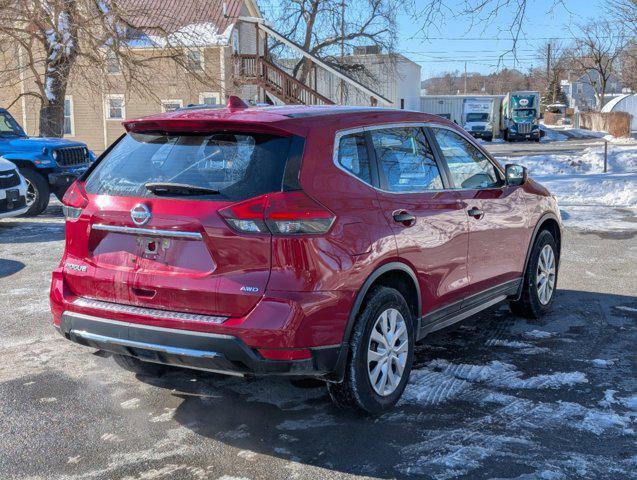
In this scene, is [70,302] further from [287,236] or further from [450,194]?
[450,194]

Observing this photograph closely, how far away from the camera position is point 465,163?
5.52 m

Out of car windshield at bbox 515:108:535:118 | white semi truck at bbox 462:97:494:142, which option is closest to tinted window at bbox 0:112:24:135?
car windshield at bbox 515:108:535:118

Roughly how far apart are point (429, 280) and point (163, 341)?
1780 mm

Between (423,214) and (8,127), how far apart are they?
37.6 ft

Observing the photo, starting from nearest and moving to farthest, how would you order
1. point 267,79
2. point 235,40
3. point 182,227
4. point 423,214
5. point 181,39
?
point 182,227 → point 423,214 → point 181,39 → point 267,79 → point 235,40

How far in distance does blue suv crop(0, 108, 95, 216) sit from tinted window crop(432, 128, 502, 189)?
9.48 m

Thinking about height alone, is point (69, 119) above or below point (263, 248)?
above

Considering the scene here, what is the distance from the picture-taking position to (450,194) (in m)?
5.01

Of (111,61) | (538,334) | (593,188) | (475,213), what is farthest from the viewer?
(111,61)

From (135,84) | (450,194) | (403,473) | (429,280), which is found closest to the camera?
(403,473)

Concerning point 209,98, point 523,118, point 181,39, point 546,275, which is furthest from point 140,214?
point 523,118

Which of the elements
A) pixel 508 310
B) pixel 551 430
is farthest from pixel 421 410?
pixel 508 310

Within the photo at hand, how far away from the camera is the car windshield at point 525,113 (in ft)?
154

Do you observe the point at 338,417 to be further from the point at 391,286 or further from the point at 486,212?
the point at 486,212
